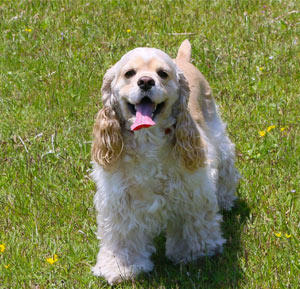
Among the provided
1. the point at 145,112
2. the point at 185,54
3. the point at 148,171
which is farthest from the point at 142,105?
the point at 185,54

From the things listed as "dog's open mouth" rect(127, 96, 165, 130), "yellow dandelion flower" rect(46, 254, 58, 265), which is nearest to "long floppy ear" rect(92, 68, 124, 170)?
"dog's open mouth" rect(127, 96, 165, 130)

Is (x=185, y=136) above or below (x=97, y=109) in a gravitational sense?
above

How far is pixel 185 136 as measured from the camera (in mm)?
4543

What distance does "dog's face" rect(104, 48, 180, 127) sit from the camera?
428 cm

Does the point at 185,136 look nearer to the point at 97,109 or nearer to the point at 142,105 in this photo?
the point at 142,105

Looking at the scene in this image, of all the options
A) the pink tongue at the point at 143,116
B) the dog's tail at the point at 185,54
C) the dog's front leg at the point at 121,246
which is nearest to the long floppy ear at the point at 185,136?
the pink tongue at the point at 143,116

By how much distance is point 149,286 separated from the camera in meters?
4.67

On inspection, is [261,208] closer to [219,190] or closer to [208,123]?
[219,190]

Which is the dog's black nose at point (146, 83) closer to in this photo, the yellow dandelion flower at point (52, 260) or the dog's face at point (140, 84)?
the dog's face at point (140, 84)

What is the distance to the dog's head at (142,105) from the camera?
432 cm

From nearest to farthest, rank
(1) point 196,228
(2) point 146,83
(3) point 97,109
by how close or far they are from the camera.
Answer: (2) point 146,83 < (1) point 196,228 < (3) point 97,109

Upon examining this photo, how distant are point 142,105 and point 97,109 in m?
2.51

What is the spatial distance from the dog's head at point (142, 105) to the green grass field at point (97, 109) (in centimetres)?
80

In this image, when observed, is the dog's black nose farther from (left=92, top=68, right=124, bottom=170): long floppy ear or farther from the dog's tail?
the dog's tail
